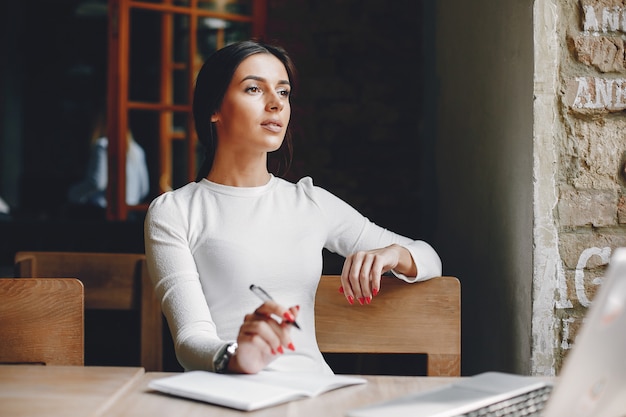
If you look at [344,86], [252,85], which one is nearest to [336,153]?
[344,86]

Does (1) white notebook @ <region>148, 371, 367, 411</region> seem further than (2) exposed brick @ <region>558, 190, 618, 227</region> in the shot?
No

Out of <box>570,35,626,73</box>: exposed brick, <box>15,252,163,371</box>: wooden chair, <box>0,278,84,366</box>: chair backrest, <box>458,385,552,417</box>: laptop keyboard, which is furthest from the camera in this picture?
<box>15,252,163,371</box>: wooden chair

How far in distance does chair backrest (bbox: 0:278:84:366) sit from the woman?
0.18 meters

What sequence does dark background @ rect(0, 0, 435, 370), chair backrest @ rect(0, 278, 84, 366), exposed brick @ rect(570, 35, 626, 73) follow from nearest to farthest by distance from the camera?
chair backrest @ rect(0, 278, 84, 366)
exposed brick @ rect(570, 35, 626, 73)
dark background @ rect(0, 0, 435, 370)

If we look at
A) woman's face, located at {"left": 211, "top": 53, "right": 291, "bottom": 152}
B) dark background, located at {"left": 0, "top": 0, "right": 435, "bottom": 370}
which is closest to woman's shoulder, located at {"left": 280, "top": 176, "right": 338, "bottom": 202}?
woman's face, located at {"left": 211, "top": 53, "right": 291, "bottom": 152}

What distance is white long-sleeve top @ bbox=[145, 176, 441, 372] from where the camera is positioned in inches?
60.5

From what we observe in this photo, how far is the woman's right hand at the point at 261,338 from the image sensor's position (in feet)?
3.95

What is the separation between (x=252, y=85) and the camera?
170cm

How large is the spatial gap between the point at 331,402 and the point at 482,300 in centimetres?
127

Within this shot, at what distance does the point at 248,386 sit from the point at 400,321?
0.60 metres

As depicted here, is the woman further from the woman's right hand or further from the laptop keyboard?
the laptop keyboard

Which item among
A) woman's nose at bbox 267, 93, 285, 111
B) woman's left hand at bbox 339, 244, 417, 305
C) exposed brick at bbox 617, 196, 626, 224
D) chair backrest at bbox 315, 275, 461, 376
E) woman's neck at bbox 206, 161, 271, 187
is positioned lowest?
chair backrest at bbox 315, 275, 461, 376

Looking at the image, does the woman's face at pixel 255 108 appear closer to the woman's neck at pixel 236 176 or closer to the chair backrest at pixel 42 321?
the woman's neck at pixel 236 176

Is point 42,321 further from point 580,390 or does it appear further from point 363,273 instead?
point 580,390
